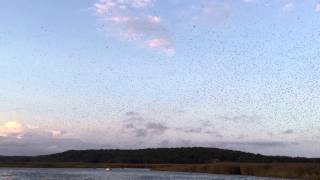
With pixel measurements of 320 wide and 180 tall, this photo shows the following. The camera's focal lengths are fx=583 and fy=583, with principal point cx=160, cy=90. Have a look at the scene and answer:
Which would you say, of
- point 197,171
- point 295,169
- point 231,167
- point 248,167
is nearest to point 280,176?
point 295,169

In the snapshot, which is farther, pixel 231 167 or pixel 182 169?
pixel 182 169

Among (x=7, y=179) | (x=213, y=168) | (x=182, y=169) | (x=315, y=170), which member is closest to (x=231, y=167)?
(x=213, y=168)

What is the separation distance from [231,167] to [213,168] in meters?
8.42

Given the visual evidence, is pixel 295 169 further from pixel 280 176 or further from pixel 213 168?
pixel 213 168

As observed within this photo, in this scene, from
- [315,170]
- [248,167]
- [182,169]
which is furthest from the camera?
[182,169]

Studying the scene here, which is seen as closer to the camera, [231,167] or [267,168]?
[267,168]

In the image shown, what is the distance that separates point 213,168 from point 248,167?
17290mm

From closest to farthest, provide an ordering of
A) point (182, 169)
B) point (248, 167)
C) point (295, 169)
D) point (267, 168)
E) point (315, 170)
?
point (315, 170) < point (295, 169) < point (267, 168) < point (248, 167) < point (182, 169)

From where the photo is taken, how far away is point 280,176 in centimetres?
9531

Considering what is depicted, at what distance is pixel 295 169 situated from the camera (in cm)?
9256

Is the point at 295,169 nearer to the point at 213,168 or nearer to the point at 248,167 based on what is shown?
the point at 248,167

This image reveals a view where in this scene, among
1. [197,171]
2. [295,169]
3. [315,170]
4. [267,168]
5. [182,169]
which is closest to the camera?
[315,170]

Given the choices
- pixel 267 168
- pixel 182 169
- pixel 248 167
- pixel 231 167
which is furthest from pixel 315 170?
pixel 182 169

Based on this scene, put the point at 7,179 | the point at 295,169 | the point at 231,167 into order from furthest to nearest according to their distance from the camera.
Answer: the point at 231,167 → the point at 295,169 → the point at 7,179
